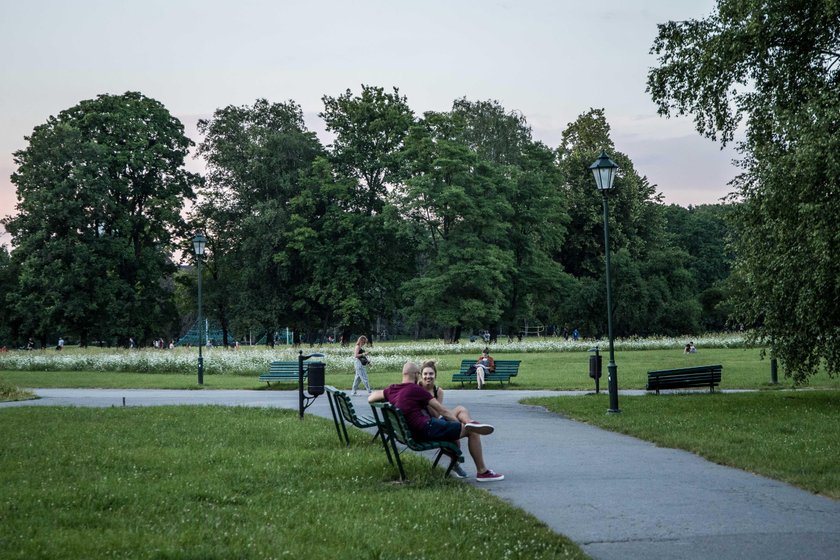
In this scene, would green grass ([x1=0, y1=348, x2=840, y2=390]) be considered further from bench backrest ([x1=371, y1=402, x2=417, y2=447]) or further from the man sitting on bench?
bench backrest ([x1=371, y1=402, x2=417, y2=447])

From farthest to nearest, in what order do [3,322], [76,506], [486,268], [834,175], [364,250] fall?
[3,322], [364,250], [486,268], [834,175], [76,506]

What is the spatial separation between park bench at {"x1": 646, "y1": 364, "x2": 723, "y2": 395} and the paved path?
300 inches

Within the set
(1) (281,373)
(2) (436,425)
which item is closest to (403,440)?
(2) (436,425)

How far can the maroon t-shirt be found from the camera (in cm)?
977

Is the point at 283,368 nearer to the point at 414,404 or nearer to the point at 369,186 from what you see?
the point at 414,404

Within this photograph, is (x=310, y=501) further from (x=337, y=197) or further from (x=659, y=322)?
(x=659, y=322)

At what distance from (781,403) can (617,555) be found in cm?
1351

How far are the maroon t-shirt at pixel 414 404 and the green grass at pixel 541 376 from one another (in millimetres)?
16583

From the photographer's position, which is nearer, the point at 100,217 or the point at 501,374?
the point at 501,374

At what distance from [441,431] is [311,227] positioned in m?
52.9

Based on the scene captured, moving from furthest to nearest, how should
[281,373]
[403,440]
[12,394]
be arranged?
1. [281,373]
2. [12,394]
3. [403,440]

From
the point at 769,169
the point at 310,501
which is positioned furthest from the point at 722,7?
the point at 310,501

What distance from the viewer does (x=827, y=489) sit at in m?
8.85

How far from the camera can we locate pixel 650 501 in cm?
843
